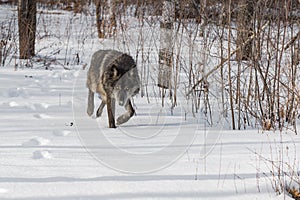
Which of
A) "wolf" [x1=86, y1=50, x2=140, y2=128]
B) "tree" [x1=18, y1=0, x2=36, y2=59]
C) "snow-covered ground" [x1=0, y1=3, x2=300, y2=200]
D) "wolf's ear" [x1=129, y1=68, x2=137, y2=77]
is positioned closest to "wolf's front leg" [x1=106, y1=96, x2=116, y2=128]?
"wolf" [x1=86, y1=50, x2=140, y2=128]

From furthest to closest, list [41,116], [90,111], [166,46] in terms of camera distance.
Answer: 1. [166,46]
2. [90,111]
3. [41,116]

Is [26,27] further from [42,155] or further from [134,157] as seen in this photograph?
[134,157]

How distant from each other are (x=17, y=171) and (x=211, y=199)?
4.41ft

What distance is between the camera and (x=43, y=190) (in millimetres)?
2904

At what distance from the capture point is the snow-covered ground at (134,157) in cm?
296

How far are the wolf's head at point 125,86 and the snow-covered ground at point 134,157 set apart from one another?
29cm

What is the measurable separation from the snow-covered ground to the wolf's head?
0.29m

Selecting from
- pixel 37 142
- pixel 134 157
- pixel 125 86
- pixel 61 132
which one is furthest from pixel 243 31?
pixel 37 142

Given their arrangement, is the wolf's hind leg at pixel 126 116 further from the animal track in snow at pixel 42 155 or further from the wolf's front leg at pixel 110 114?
the animal track in snow at pixel 42 155

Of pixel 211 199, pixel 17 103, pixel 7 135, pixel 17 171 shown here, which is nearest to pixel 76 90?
pixel 17 103

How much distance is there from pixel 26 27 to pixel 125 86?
510 centimetres

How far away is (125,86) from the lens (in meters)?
4.82

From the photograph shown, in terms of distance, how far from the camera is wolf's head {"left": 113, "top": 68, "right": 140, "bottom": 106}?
4.77 meters

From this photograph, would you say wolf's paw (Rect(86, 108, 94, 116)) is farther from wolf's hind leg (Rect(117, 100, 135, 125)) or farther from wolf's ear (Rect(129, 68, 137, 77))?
wolf's ear (Rect(129, 68, 137, 77))
